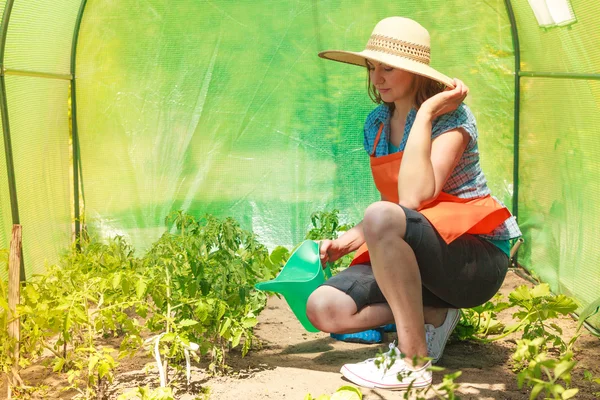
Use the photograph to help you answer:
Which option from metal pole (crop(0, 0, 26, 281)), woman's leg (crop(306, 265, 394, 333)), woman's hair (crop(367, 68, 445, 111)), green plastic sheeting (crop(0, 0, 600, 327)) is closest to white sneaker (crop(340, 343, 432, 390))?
woman's leg (crop(306, 265, 394, 333))

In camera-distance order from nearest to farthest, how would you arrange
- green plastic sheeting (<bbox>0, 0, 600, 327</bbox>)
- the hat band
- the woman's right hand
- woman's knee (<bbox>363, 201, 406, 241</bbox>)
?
woman's knee (<bbox>363, 201, 406, 241</bbox>)
the hat band
the woman's right hand
green plastic sheeting (<bbox>0, 0, 600, 327</bbox>)

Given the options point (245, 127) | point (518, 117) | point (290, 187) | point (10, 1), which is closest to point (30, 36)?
point (10, 1)

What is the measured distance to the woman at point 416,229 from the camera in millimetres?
2783

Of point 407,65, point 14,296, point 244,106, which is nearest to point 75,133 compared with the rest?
point 244,106

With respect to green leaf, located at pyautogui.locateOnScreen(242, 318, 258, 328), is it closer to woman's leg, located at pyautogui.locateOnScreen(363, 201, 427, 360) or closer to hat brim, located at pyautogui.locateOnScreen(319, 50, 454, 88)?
woman's leg, located at pyautogui.locateOnScreen(363, 201, 427, 360)

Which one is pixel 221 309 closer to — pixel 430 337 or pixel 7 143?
pixel 430 337

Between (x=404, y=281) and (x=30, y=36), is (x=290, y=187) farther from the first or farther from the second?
(x=404, y=281)

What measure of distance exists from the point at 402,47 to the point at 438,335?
1.14 metres

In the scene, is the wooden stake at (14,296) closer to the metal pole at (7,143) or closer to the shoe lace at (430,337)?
the metal pole at (7,143)

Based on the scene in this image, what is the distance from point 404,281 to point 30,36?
2611 millimetres

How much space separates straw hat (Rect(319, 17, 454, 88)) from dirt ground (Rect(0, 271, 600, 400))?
3.74 feet

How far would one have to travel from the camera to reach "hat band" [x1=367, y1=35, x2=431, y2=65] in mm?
2984

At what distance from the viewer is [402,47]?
2982 millimetres

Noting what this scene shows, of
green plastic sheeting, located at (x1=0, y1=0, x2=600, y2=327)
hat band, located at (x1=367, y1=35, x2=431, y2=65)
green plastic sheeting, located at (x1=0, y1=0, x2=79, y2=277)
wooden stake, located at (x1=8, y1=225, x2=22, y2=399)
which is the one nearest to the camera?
wooden stake, located at (x1=8, y1=225, x2=22, y2=399)
